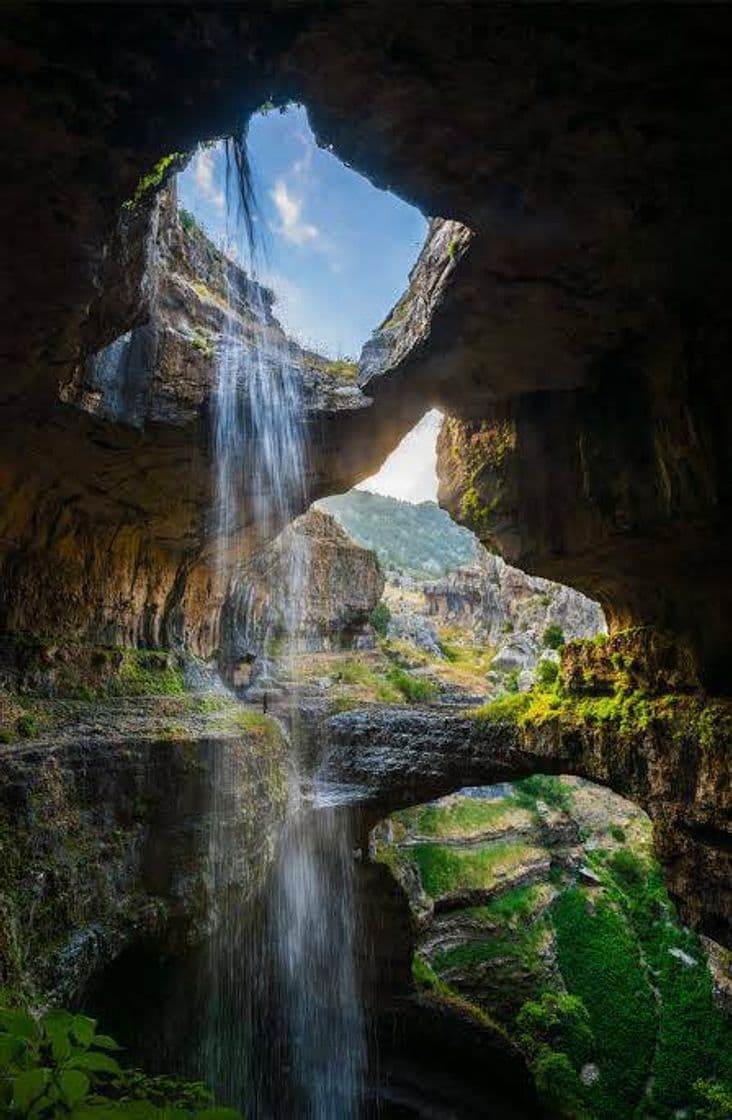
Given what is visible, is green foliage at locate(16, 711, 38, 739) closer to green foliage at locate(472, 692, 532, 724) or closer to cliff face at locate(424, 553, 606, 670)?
green foliage at locate(472, 692, 532, 724)

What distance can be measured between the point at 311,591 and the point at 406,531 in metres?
69.3

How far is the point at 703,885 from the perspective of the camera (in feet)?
31.1

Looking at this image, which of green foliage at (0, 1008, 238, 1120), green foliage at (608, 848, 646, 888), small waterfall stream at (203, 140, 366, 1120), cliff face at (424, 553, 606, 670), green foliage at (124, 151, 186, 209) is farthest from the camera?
cliff face at (424, 553, 606, 670)

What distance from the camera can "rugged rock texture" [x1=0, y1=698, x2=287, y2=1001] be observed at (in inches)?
216

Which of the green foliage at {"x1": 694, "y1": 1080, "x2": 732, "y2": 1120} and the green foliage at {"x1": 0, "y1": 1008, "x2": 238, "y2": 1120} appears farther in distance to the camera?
the green foliage at {"x1": 694, "y1": 1080, "x2": 732, "y2": 1120}

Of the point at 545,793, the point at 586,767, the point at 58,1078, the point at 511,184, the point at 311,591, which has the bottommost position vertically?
the point at 545,793

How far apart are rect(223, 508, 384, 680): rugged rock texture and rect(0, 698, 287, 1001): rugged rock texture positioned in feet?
48.9

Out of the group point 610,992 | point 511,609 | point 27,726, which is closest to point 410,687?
point 610,992

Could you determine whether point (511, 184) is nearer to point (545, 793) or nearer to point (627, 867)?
point (627, 867)

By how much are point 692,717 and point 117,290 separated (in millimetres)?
10706

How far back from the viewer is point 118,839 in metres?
6.79

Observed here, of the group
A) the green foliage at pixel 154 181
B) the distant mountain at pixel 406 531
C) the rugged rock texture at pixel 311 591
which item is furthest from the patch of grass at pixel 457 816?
the distant mountain at pixel 406 531

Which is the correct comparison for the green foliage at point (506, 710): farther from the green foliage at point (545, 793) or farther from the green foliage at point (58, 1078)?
the green foliage at point (545, 793)

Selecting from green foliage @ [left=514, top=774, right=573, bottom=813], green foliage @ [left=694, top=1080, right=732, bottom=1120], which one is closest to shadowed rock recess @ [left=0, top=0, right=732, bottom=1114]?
green foliage @ [left=694, top=1080, right=732, bottom=1120]
